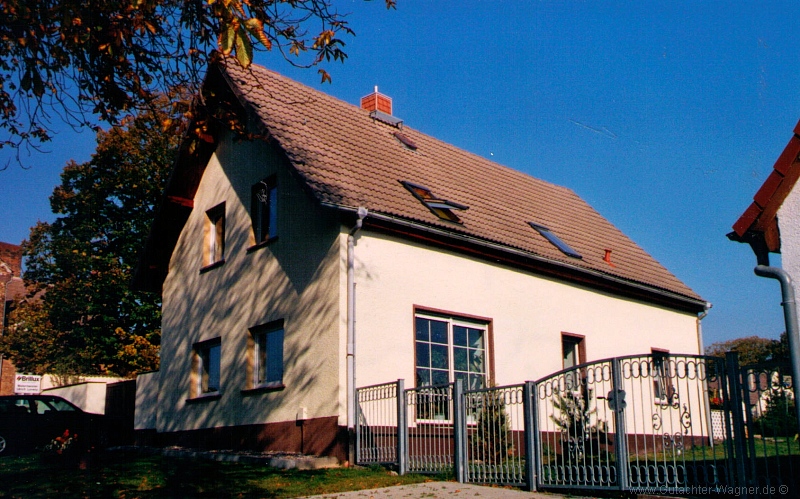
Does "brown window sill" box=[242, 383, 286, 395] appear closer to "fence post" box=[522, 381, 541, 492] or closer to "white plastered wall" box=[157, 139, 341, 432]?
"white plastered wall" box=[157, 139, 341, 432]

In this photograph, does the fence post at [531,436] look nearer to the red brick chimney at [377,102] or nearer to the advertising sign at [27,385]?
the red brick chimney at [377,102]

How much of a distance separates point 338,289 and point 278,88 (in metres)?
6.18

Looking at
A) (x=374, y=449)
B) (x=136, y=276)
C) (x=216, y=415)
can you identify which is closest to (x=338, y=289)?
(x=374, y=449)

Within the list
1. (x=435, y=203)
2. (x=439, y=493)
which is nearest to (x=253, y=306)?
(x=435, y=203)

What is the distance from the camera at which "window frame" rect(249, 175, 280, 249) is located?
16.4 meters

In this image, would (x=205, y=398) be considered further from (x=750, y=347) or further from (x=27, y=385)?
(x=750, y=347)

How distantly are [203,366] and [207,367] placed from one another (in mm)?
134

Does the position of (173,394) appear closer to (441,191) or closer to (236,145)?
(236,145)

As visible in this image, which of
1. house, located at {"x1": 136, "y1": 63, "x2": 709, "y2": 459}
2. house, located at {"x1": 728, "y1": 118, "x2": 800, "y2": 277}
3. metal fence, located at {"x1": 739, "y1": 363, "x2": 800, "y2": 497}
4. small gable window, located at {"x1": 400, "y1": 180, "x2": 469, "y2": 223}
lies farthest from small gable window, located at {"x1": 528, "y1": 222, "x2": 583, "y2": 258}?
metal fence, located at {"x1": 739, "y1": 363, "x2": 800, "y2": 497}

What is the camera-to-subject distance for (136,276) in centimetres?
2109

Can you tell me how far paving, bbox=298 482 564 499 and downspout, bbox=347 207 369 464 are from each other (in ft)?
7.93

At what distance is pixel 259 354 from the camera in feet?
53.4

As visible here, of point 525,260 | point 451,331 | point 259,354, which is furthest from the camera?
point 525,260

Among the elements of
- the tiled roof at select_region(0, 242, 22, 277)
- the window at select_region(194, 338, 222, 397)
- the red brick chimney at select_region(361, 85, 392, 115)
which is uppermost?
the tiled roof at select_region(0, 242, 22, 277)
